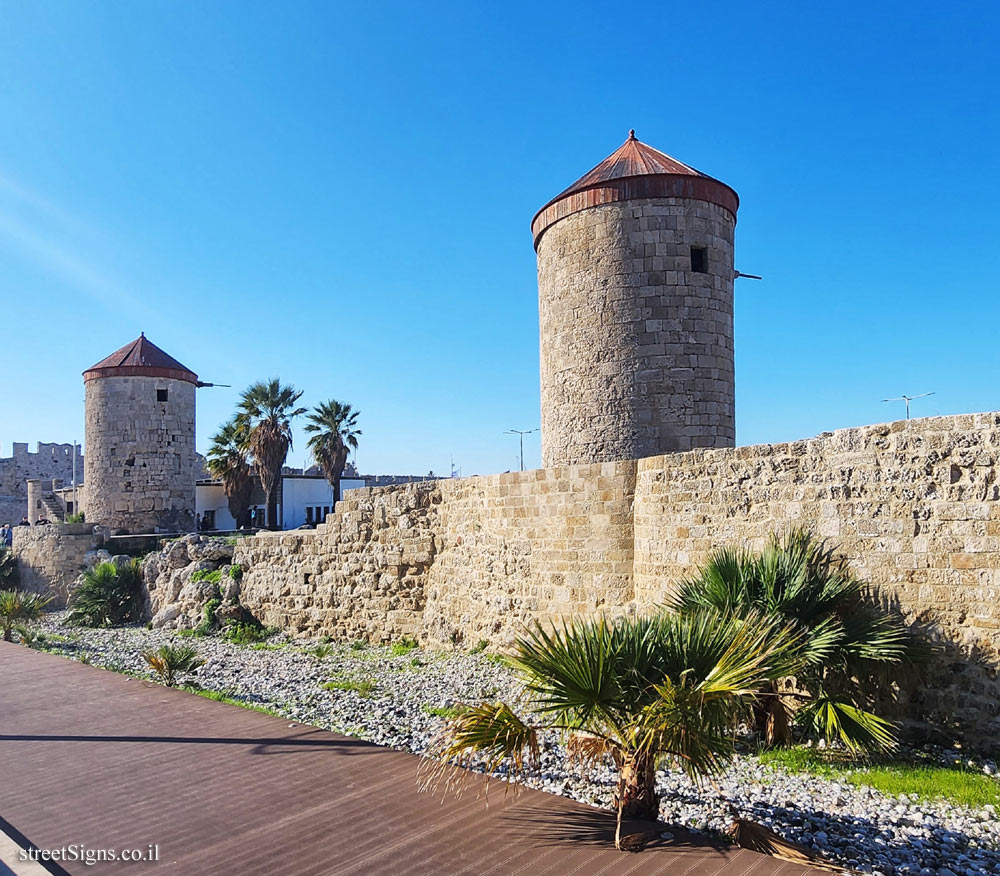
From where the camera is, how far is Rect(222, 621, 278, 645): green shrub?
15516 millimetres

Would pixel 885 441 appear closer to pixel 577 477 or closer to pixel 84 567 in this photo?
pixel 577 477

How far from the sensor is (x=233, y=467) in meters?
29.0

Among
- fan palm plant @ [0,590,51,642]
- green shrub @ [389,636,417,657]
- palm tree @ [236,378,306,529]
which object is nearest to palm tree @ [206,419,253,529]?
palm tree @ [236,378,306,529]

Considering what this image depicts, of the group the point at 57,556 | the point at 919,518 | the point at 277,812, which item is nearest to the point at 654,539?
the point at 919,518

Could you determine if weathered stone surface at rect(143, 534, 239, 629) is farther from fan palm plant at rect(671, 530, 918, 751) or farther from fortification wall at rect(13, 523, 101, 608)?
fan palm plant at rect(671, 530, 918, 751)

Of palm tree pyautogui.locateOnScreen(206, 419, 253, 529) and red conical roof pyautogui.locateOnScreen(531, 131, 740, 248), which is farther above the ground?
red conical roof pyautogui.locateOnScreen(531, 131, 740, 248)

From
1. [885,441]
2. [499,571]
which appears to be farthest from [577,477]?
[885,441]

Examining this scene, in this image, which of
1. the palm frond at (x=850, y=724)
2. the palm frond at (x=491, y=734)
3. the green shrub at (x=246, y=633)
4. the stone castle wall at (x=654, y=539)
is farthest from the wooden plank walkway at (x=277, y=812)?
the green shrub at (x=246, y=633)

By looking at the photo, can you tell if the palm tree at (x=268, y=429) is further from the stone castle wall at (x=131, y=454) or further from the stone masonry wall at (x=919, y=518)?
the stone masonry wall at (x=919, y=518)

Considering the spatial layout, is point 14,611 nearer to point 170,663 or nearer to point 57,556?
point 170,663

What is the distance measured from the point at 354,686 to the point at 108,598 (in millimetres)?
11960

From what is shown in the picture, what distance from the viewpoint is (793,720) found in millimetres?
7133

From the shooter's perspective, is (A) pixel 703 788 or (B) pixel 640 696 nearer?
(B) pixel 640 696

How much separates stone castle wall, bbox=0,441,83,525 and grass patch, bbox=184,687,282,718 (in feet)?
134
